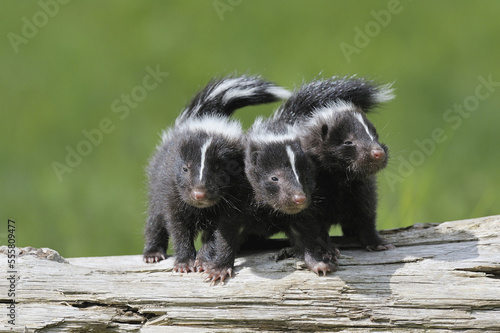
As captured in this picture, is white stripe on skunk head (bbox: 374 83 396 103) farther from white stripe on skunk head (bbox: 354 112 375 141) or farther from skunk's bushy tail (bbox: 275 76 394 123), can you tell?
white stripe on skunk head (bbox: 354 112 375 141)

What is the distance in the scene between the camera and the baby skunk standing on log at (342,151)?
277 inches

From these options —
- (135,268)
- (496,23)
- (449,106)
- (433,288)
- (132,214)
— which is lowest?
(433,288)

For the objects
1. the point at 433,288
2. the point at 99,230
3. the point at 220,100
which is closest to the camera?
the point at 433,288

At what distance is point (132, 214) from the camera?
11906mm

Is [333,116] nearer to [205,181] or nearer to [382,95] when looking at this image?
[382,95]

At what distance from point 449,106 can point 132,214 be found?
5932 mm

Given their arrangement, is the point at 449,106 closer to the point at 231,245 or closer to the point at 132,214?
the point at 132,214

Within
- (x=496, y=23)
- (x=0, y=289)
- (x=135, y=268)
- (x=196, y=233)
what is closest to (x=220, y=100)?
(x=196, y=233)

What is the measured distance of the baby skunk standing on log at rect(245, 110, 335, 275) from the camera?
6625mm

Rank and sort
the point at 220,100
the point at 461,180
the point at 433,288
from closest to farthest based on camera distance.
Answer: the point at 433,288 < the point at 220,100 < the point at 461,180

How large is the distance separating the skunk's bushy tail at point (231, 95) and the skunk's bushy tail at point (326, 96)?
24 centimetres

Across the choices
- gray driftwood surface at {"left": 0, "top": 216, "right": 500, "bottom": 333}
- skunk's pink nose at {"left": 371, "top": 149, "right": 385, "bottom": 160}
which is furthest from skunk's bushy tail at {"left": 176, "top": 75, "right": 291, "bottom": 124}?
gray driftwood surface at {"left": 0, "top": 216, "right": 500, "bottom": 333}

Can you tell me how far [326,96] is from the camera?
777 cm

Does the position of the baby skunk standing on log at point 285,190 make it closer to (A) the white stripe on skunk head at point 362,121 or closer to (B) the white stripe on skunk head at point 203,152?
(B) the white stripe on skunk head at point 203,152
